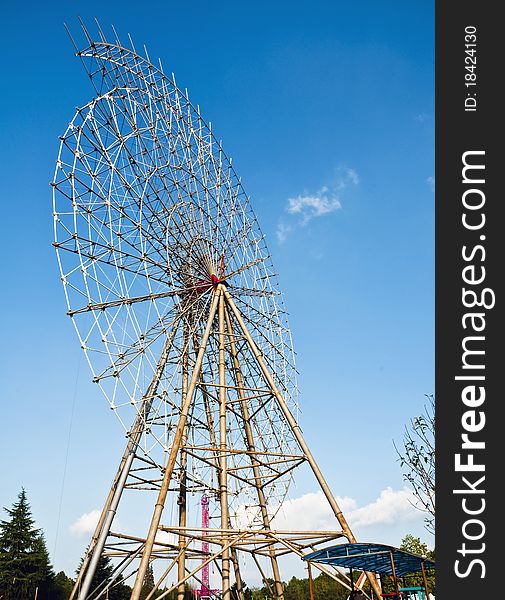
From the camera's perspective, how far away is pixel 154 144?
22.5 m

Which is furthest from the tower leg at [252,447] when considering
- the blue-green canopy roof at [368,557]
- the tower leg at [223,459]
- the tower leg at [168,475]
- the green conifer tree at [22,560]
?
the green conifer tree at [22,560]

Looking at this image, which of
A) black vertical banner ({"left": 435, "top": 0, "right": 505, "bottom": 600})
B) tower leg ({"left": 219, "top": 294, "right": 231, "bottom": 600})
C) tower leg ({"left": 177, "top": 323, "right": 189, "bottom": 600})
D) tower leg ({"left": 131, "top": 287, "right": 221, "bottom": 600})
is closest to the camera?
black vertical banner ({"left": 435, "top": 0, "right": 505, "bottom": 600})

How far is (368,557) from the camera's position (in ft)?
58.9

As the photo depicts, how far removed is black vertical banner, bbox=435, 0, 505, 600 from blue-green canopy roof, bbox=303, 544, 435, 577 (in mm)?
7740

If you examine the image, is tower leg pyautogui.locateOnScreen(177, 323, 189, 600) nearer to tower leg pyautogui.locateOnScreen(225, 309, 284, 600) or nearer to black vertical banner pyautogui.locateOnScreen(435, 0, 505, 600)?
tower leg pyautogui.locateOnScreen(225, 309, 284, 600)

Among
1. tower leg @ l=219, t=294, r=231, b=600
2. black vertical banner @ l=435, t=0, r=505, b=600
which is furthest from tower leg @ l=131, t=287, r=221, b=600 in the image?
black vertical banner @ l=435, t=0, r=505, b=600

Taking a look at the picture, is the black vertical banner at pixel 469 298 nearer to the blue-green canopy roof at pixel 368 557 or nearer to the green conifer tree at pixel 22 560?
the blue-green canopy roof at pixel 368 557

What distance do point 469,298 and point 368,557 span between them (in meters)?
11.3

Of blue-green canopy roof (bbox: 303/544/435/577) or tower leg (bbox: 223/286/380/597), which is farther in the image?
tower leg (bbox: 223/286/380/597)

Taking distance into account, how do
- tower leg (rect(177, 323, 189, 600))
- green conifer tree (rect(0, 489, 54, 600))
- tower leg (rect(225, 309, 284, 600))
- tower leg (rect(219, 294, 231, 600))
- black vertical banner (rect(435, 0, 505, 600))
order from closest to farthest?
black vertical banner (rect(435, 0, 505, 600)) → tower leg (rect(219, 294, 231, 600)) → tower leg (rect(177, 323, 189, 600)) → tower leg (rect(225, 309, 284, 600)) → green conifer tree (rect(0, 489, 54, 600))

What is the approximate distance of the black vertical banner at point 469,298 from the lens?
29.5 ft

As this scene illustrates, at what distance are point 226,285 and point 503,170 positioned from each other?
14962mm

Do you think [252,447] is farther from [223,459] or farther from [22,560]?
[22,560]

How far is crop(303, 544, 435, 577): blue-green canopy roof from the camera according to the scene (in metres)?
16.6
